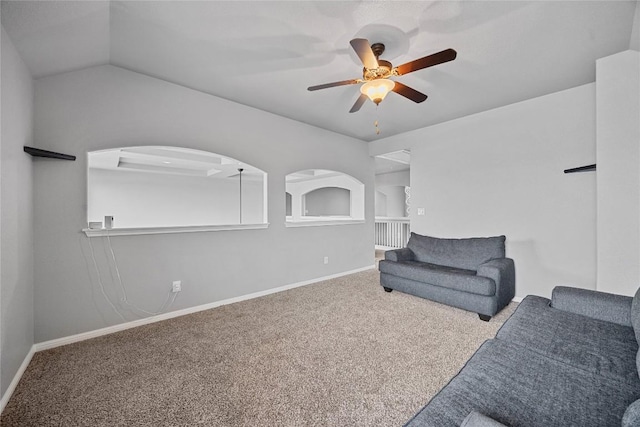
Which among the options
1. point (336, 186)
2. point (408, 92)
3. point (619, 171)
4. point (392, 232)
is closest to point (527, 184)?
point (619, 171)

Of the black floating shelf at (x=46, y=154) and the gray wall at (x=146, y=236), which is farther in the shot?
the gray wall at (x=146, y=236)

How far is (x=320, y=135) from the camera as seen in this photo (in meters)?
4.26

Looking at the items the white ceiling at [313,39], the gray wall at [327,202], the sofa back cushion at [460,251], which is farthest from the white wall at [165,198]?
the sofa back cushion at [460,251]

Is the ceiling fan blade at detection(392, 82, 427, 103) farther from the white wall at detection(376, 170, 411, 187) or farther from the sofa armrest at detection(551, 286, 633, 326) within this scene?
the white wall at detection(376, 170, 411, 187)

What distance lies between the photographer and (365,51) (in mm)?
1712

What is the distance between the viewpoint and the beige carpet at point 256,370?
1.48m

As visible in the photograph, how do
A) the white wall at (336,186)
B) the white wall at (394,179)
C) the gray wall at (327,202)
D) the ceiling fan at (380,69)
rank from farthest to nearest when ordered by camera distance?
1. the gray wall at (327,202)
2. the white wall at (394,179)
3. the white wall at (336,186)
4. the ceiling fan at (380,69)

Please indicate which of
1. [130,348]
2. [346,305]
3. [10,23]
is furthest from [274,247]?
[10,23]

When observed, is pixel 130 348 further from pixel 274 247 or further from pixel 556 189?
pixel 556 189

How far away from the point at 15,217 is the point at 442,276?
3.72 metres

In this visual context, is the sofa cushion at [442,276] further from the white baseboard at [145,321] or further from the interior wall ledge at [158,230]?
the interior wall ledge at [158,230]

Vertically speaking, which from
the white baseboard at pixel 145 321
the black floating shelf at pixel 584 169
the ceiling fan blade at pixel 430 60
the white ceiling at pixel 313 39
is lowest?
the white baseboard at pixel 145 321

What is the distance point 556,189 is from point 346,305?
2.85m

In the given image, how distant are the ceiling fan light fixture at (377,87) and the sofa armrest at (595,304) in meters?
2.00
